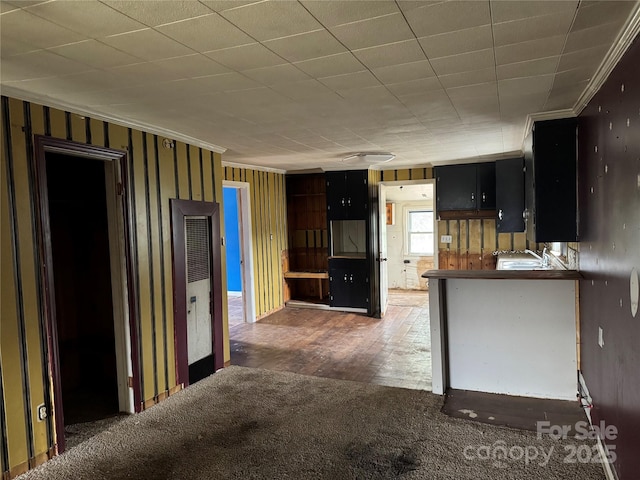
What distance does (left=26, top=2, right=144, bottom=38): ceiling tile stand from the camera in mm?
1498

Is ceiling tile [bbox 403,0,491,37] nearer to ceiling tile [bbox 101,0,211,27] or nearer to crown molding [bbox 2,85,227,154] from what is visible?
ceiling tile [bbox 101,0,211,27]

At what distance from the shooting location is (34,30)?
1678 millimetres

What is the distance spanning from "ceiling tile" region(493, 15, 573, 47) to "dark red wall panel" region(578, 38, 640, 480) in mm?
312

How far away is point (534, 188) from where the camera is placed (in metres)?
3.22

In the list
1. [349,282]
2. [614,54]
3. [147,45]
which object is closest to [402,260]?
[349,282]

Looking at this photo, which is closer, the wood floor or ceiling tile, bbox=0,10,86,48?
ceiling tile, bbox=0,10,86,48

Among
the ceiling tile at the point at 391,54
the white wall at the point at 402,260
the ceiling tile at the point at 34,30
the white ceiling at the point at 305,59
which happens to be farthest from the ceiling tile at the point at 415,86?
the white wall at the point at 402,260

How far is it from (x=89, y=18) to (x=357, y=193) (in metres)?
5.05

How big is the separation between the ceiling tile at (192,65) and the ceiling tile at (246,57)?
0.05 m

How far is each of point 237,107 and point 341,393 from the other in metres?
2.45

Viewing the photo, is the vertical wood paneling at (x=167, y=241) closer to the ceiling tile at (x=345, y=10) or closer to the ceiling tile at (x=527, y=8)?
the ceiling tile at (x=345, y=10)

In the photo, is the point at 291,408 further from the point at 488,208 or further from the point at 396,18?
the point at 488,208

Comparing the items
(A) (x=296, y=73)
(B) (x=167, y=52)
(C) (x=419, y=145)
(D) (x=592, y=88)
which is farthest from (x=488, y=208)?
(B) (x=167, y=52)

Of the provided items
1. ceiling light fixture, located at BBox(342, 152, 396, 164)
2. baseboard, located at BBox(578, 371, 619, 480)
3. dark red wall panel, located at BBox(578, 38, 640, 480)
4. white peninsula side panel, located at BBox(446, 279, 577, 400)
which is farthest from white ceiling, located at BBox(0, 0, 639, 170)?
baseboard, located at BBox(578, 371, 619, 480)
